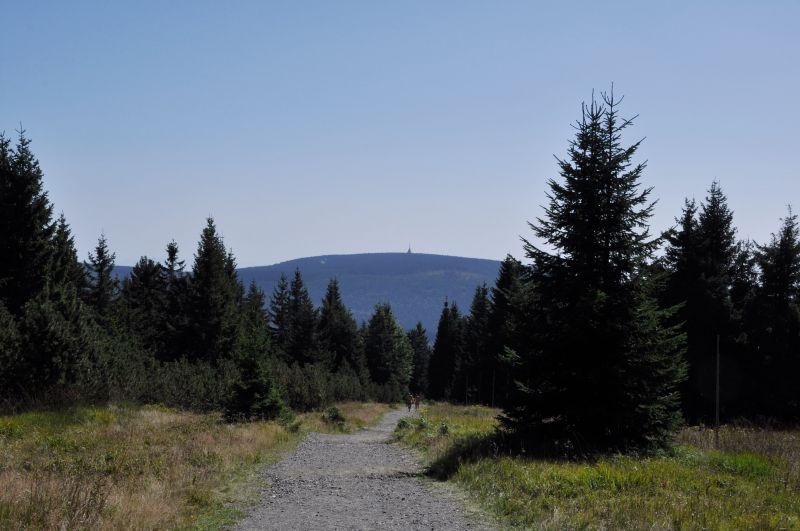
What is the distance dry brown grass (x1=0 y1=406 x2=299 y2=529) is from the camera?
8297 mm

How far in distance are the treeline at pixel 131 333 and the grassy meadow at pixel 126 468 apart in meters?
2.55

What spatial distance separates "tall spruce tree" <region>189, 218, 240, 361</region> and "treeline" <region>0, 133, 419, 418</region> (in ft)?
0.28

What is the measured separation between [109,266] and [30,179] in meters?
34.5

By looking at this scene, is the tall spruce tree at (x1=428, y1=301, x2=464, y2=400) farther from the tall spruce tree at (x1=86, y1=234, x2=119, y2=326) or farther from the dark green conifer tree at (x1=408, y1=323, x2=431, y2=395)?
the tall spruce tree at (x1=86, y1=234, x2=119, y2=326)

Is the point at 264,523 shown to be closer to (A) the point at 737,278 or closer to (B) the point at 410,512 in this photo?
(B) the point at 410,512

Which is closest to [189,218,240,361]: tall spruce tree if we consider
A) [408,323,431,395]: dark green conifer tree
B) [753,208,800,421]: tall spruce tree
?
[753,208,800,421]: tall spruce tree

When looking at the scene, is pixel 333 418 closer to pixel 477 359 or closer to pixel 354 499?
pixel 354 499

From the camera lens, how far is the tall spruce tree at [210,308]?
53344mm

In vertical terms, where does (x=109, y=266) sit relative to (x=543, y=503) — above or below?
above

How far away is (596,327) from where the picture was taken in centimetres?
1584

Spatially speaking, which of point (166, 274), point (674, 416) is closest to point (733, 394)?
point (674, 416)

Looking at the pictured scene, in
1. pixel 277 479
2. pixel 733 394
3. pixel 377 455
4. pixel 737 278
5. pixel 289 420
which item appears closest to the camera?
pixel 277 479

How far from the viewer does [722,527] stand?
8.44m

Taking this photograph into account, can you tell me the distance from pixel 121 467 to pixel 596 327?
11.5 m
